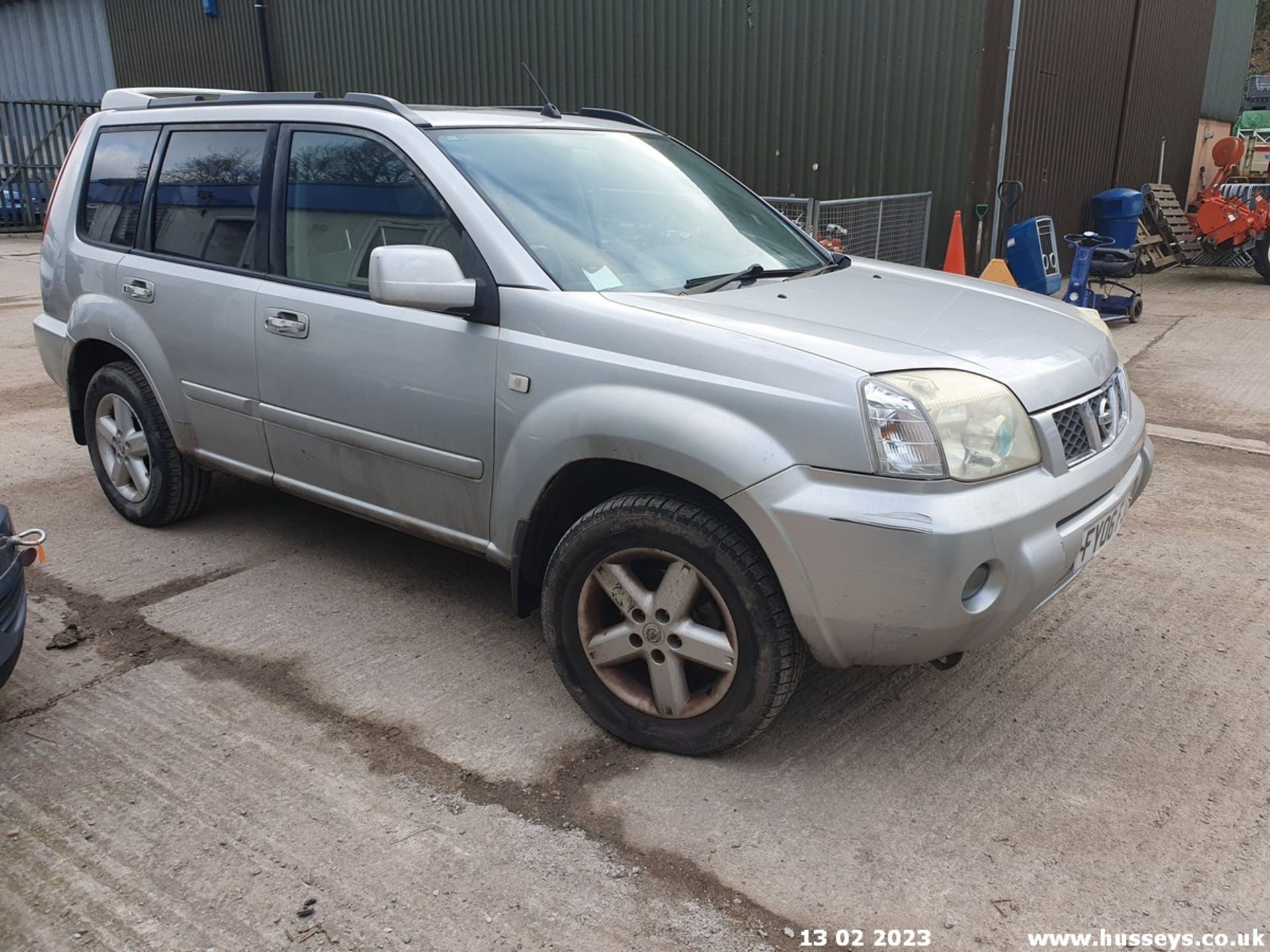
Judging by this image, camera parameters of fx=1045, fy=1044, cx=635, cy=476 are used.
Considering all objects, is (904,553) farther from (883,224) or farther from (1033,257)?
(1033,257)

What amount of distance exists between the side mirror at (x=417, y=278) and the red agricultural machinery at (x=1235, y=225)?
13472mm

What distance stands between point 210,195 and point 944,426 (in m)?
3.01

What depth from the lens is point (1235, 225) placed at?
44.5 ft

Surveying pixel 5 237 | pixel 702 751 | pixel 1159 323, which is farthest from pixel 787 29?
pixel 5 237

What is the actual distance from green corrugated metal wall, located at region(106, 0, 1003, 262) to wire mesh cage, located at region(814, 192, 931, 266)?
27 centimetres

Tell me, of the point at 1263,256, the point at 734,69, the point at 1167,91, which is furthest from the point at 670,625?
the point at 1167,91

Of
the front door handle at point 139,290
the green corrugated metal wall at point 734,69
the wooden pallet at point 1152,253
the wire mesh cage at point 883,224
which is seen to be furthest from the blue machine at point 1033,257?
the front door handle at point 139,290

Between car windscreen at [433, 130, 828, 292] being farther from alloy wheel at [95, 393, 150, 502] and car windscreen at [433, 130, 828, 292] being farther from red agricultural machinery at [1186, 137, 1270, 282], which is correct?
red agricultural machinery at [1186, 137, 1270, 282]

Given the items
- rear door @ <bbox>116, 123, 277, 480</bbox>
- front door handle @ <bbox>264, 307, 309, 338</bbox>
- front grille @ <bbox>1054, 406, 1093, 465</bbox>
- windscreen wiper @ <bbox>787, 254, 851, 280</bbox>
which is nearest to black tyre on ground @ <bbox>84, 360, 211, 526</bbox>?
rear door @ <bbox>116, 123, 277, 480</bbox>

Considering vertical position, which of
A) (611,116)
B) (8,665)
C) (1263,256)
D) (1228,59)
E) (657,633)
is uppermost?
(1228,59)

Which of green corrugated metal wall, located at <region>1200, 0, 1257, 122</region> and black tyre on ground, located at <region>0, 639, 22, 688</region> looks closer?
black tyre on ground, located at <region>0, 639, 22, 688</region>

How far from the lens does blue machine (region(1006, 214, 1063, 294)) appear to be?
33.3 ft

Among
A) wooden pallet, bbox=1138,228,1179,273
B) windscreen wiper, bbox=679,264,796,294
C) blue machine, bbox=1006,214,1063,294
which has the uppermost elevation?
windscreen wiper, bbox=679,264,796,294

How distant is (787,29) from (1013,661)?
9937 millimetres
